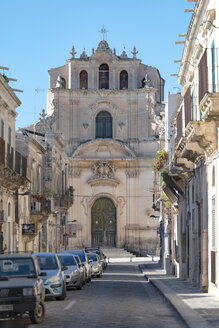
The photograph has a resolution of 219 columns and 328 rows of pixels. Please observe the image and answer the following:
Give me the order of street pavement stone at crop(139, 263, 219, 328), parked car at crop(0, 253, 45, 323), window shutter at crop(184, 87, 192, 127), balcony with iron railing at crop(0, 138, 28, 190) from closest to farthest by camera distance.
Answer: street pavement stone at crop(139, 263, 219, 328)
parked car at crop(0, 253, 45, 323)
window shutter at crop(184, 87, 192, 127)
balcony with iron railing at crop(0, 138, 28, 190)

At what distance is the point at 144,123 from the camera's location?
68.2 m

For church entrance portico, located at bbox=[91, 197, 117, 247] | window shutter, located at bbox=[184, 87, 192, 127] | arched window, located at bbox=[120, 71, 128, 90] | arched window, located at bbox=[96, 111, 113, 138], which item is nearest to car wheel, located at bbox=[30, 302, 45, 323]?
window shutter, located at bbox=[184, 87, 192, 127]

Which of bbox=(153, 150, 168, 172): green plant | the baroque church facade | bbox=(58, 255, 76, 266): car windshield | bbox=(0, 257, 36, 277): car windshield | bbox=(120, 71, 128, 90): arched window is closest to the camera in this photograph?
bbox=(0, 257, 36, 277): car windshield

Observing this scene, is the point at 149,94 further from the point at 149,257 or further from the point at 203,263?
the point at 203,263

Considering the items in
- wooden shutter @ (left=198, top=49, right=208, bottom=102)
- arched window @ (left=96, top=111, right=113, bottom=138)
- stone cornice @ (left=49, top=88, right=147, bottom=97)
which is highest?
stone cornice @ (left=49, top=88, right=147, bottom=97)

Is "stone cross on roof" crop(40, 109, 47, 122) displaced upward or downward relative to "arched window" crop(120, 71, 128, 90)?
downward

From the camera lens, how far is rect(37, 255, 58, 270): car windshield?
20992mm

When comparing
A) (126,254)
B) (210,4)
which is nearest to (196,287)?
(210,4)

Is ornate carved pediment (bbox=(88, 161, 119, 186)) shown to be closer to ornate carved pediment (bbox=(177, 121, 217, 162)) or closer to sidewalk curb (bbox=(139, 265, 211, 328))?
ornate carved pediment (bbox=(177, 121, 217, 162))

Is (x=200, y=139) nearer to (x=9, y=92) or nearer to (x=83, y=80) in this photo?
(x=9, y=92)

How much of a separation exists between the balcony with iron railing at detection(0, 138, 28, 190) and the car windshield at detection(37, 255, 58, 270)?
10.1m

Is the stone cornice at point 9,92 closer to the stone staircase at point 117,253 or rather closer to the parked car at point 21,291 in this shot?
the parked car at point 21,291

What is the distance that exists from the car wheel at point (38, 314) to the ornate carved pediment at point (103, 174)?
5330 centimetres

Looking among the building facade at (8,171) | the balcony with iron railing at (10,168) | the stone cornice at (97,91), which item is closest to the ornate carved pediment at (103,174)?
the stone cornice at (97,91)
